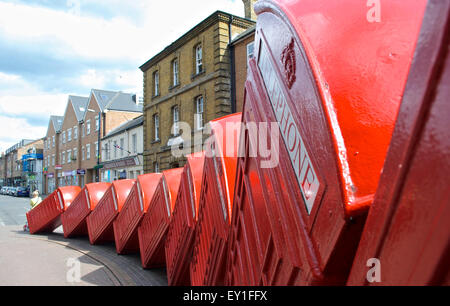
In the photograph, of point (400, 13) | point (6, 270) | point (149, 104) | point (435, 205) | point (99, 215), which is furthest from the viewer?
A: point (149, 104)

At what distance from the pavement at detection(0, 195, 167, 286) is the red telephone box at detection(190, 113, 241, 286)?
2.60 metres

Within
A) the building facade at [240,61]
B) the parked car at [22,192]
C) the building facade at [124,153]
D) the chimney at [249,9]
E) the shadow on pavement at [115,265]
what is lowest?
the shadow on pavement at [115,265]

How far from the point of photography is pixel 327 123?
5.29ft

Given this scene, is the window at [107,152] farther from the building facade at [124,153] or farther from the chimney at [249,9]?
the chimney at [249,9]

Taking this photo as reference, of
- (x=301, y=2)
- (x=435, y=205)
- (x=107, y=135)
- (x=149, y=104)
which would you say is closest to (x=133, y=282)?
(x=301, y=2)

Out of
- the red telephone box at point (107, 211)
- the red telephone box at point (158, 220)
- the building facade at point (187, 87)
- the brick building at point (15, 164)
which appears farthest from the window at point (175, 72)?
the brick building at point (15, 164)

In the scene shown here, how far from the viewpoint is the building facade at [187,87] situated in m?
18.0

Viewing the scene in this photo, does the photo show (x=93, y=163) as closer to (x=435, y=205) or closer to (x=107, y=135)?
(x=107, y=135)

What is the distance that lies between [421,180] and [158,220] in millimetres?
6024

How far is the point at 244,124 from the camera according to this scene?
3076 millimetres

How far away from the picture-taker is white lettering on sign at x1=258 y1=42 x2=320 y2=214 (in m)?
1.79

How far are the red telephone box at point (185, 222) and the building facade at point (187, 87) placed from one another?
1231 centimetres

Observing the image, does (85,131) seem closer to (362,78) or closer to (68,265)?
(68,265)

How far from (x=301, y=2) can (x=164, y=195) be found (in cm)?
486
